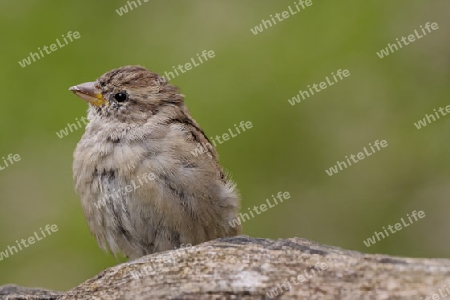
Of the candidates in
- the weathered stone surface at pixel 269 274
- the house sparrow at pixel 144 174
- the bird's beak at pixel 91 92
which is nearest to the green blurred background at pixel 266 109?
the house sparrow at pixel 144 174

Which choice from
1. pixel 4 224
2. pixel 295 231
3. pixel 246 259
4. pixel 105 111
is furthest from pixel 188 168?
pixel 4 224

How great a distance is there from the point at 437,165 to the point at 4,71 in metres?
5.82

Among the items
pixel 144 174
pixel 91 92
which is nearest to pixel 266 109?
pixel 91 92

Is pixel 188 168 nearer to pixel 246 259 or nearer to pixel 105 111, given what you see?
pixel 105 111

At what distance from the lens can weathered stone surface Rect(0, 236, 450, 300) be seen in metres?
6.08

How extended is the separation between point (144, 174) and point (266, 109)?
4.53 metres

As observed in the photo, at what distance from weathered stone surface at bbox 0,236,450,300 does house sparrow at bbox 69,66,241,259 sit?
119 centimetres

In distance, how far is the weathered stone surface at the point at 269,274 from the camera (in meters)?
6.08

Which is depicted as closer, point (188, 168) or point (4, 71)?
point (188, 168)

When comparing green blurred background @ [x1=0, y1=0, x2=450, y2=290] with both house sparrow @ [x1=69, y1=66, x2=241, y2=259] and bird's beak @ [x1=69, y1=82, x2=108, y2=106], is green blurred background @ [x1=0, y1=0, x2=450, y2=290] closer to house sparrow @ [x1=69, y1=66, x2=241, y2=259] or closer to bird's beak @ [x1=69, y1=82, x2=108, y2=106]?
house sparrow @ [x1=69, y1=66, x2=241, y2=259]

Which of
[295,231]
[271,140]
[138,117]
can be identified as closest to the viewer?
[138,117]

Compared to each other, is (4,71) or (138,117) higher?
(4,71)

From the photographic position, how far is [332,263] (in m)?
6.33

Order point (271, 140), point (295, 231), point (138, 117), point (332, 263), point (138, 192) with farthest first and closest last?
1. point (271, 140)
2. point (295, 231)
3. point (138, 117)
4. point (138, 192)
5. point (332, 263)
